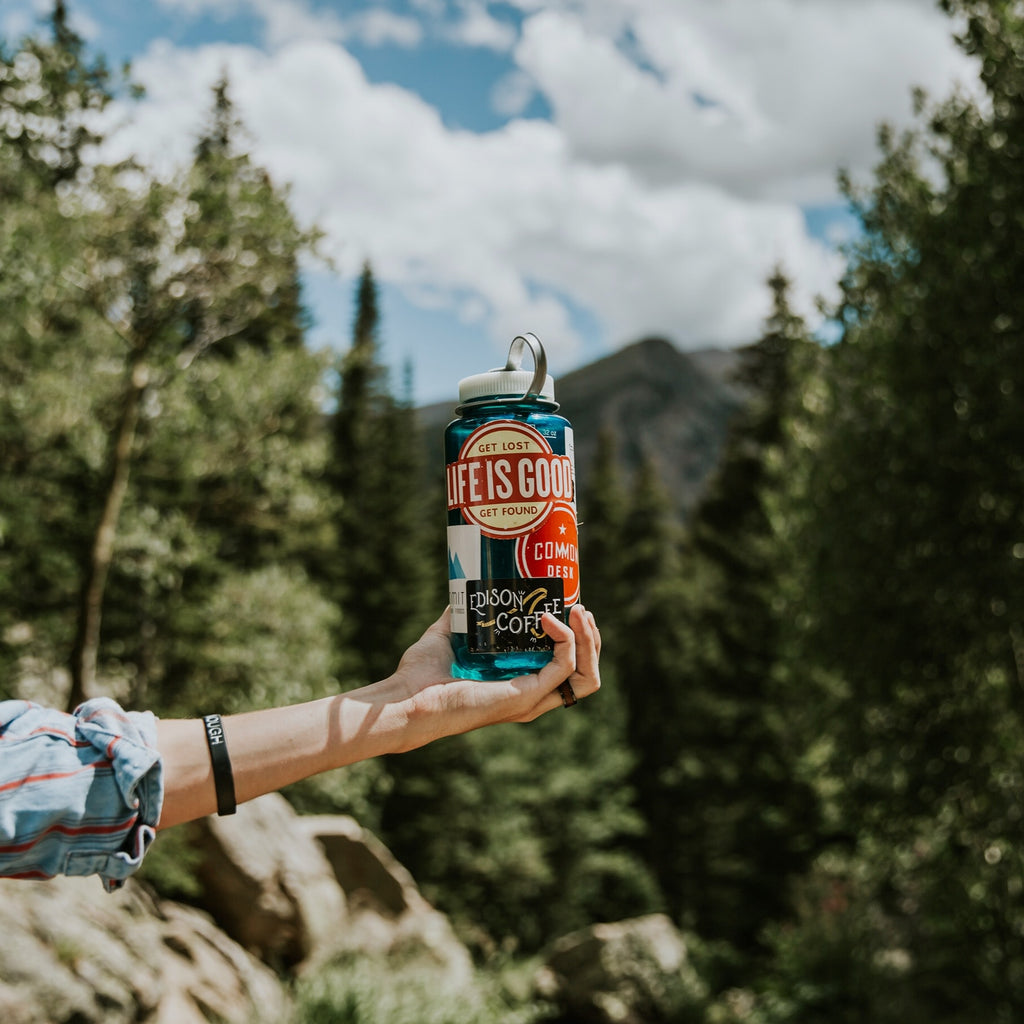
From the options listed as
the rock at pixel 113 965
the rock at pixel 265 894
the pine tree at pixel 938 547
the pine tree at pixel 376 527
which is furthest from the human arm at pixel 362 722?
the pine tree at pixel 376 527

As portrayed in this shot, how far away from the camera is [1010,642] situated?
1093 cm

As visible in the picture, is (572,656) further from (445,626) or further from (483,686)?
(445,626)

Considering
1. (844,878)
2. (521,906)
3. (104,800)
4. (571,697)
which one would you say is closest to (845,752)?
(844,878)

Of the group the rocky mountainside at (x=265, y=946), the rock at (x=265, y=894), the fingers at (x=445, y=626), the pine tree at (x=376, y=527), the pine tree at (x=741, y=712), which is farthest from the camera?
the pine tree at (x=376, y=527)

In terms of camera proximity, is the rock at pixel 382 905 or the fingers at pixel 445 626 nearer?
Result: the fingers at pixel 445 626

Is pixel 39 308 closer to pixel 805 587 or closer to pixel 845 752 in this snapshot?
pixel 805 587

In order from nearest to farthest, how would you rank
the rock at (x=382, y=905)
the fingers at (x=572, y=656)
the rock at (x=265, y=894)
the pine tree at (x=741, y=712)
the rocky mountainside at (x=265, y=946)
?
the fingers at (x=572, y=656)
the rocky mountainside at (x=265, y=946)
the rock at (x=265, y=894)
the rock at (x=382, y=905)
the pine tree at (x=741, y=712)

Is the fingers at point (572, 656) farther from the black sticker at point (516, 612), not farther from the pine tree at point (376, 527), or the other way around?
the pine tree at point (376, 527)

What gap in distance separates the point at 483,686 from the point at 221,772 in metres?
0.59

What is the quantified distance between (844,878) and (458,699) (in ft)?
63.2

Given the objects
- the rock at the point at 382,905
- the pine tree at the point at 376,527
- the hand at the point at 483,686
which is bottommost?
the rock at the point at 382,905

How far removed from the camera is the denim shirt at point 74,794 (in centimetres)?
160

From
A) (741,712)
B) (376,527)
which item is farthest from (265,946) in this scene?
(376,527)

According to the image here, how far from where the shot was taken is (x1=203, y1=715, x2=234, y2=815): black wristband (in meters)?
1.80
